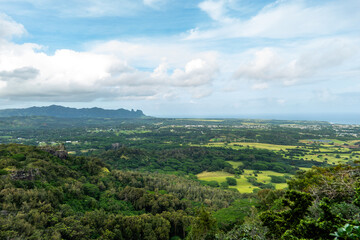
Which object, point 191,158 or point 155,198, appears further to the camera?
point 191,158

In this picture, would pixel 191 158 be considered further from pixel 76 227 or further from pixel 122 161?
pixel 76 227

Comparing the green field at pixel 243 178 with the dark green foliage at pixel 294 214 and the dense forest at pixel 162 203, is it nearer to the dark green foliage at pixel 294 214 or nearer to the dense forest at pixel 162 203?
the dense forest at pixel 162 203

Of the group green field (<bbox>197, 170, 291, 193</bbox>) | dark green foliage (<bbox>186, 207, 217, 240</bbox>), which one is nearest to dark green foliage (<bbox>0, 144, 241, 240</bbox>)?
dark green foliage (<bbox>186, 207, 217, 240</bbox>)

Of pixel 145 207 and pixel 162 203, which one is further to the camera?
pixel 145 207

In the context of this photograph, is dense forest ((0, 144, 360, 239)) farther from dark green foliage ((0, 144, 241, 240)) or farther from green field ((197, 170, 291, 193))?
green field ((197, 170, 291, 193))

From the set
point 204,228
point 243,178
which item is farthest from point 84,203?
point 243,178

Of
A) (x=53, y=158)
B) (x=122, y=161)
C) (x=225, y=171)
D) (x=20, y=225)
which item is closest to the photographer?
(x=20, y=225)

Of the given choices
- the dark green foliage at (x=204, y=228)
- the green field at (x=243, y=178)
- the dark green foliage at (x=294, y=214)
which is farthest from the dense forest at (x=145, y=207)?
the green field at (x=243, y=178)

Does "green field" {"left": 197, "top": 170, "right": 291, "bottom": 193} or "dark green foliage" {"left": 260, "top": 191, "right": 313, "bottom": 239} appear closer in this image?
"dark green foliage" {"left": 260, "top": 191, "right": 313, "bottom": 239}

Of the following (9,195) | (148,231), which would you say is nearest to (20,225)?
(9,195)

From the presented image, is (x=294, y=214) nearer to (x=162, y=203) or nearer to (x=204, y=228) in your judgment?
(x=204, y=228)

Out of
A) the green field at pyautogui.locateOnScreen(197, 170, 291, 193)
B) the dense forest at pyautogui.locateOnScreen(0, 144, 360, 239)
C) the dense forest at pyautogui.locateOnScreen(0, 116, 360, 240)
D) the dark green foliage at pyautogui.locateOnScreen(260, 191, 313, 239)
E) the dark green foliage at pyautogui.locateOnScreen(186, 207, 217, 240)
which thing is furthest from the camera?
the green field at pyautogui.locateOnScreen(197, 170, 291, 193)
